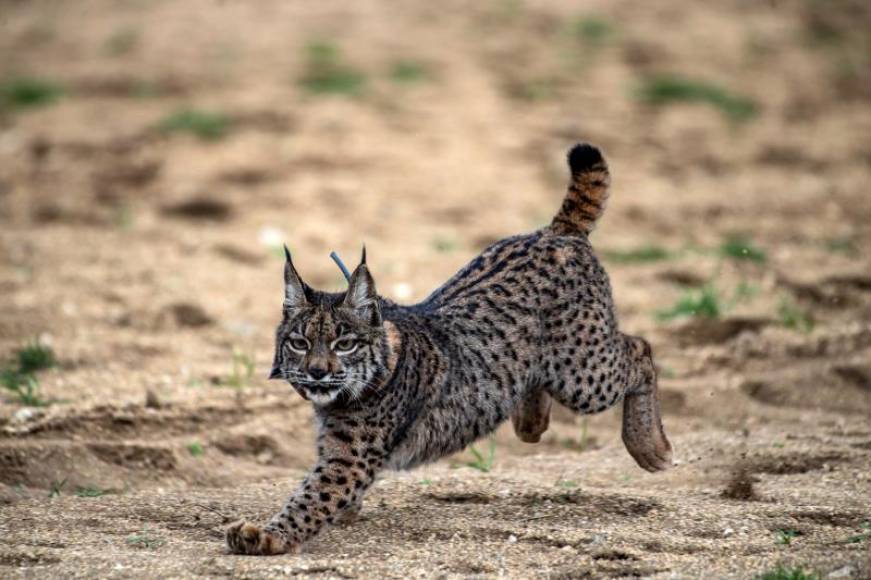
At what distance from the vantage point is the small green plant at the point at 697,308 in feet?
28.9

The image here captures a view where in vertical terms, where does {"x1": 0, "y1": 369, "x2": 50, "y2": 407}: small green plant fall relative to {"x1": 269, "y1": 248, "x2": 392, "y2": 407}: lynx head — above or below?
below

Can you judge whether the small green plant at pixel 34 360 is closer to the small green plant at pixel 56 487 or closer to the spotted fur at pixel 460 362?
the small green plant at pixel 56 487

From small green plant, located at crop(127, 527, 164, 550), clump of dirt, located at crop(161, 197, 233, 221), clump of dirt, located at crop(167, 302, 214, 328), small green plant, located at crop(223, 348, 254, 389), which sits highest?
clump of dirt, located at crop(161, 197, 233, 221)

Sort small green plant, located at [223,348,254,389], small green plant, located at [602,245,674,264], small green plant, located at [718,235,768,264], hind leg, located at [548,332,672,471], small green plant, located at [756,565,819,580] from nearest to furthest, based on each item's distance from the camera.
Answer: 1. small green plant, located at [756,565,819,580]
2. hind leg, located at [548,332,672,471]
3. small green plant, located at [223,348,254,389]
4. small green plant, located at [718,235,768,264]
5. small green plant, located at [602,245,674,264]

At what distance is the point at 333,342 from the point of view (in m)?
5.41

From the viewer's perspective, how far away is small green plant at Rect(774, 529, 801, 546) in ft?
17.0

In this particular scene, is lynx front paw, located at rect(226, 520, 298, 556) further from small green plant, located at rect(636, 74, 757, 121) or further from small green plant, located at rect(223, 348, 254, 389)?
small green plant, located at rect(636, 74, 757, 121)

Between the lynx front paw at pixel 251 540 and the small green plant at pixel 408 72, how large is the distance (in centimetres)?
997

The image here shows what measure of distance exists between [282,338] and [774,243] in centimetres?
634

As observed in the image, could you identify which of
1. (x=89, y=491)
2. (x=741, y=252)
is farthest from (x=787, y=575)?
(x=741, y=252)

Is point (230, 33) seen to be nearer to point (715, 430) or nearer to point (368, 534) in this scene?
point (715, 430)

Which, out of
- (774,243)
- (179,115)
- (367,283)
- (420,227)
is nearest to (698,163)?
(774,243)

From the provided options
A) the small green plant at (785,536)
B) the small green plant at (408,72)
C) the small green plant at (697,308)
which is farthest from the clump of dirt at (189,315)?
the small green plant at (408,72)

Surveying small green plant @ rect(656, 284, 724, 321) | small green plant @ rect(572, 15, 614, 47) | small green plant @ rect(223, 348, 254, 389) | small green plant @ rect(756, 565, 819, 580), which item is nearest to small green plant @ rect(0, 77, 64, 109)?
small green plant @ rect(572, 15, 614, 47)
